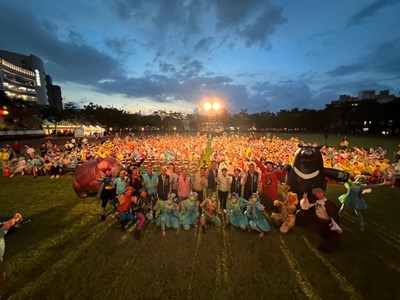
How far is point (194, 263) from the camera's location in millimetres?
5301

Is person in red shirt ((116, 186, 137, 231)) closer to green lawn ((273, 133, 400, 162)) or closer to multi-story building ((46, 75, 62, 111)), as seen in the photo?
green lawn ((273, 133, 400, 162))

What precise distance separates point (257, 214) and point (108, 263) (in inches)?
170

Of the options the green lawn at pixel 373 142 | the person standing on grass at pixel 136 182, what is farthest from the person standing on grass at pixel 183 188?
the green lawn at pixel 373 142

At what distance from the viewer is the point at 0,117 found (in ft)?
140

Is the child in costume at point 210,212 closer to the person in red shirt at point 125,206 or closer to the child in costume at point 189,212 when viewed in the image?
the child in costume at point 189,212

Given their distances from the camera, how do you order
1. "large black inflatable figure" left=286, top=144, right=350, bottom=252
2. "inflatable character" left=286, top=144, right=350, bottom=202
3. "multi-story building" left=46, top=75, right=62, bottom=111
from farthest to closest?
"multi-story building" left=46, top=75, right=62, bottom=111, "inflatable character" left=286, top=144, right=350, bottom=202, "large black inflatable figure" left=286, top=144, right=350, bottom=252

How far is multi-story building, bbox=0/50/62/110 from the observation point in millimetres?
72000

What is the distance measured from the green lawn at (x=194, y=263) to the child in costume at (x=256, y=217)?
0.26 meters

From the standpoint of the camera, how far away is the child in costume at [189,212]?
6.84 meters

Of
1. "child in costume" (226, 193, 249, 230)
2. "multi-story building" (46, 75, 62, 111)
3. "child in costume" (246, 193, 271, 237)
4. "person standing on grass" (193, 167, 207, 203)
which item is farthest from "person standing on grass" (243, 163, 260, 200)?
"multi-story building" (46, 75, 62, 111)

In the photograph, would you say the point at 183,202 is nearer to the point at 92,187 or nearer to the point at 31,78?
the point at 92,187

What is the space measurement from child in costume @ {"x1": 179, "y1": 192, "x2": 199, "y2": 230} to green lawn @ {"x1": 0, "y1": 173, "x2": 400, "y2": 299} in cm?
30

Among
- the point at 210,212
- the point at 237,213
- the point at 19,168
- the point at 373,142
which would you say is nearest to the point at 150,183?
the point at 210,212

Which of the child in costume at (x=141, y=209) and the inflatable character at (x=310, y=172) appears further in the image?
the inflatable character at (x=310, y=172)
